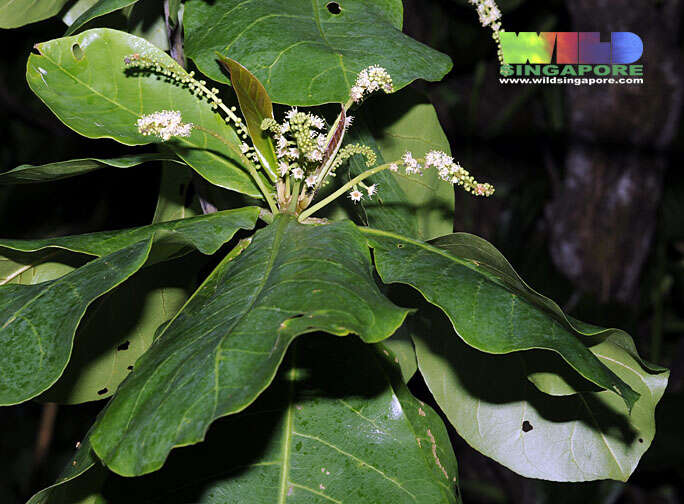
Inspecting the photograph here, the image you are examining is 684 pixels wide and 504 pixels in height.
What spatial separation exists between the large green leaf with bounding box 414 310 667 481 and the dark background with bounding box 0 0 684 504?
724 mm

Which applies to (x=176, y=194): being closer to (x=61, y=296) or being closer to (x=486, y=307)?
(x=61, y=296)

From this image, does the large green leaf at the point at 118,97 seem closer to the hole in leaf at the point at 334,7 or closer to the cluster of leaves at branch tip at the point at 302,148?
the cluster of leaves at branch tip at the point at 302,148

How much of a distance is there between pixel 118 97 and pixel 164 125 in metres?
0.11

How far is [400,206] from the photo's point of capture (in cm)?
83

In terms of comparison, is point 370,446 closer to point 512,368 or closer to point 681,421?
point 512,368

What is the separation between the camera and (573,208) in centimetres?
248

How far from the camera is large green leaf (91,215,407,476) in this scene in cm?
43

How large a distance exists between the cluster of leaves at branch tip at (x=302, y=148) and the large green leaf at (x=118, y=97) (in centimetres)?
2

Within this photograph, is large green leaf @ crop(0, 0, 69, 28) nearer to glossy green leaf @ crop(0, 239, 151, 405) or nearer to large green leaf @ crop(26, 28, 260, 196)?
large green leaf @ crop(26, 28, 260, 196)

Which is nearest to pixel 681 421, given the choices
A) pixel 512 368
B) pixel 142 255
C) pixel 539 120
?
pixel 512 368

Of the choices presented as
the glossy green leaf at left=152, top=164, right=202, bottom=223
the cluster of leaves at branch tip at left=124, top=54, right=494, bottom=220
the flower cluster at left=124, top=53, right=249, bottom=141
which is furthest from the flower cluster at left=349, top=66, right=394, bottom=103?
the glossy green leaf at left=152, top=164, right=202, bottom=223
